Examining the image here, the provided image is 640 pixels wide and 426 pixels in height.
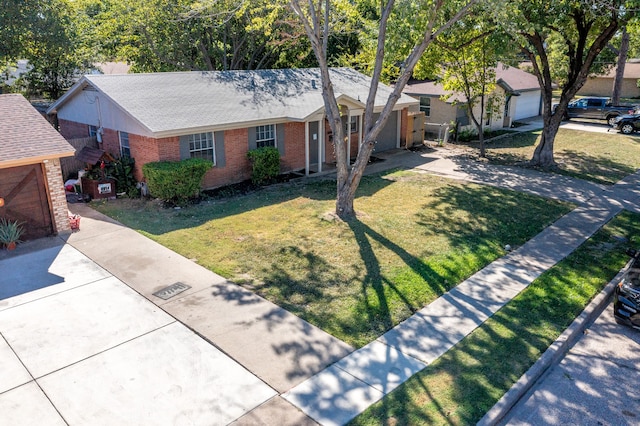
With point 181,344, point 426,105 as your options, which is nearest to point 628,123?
point 426,105

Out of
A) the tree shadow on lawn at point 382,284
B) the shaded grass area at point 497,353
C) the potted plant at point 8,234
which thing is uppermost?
the potted plant at point 8,234

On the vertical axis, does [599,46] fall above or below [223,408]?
above

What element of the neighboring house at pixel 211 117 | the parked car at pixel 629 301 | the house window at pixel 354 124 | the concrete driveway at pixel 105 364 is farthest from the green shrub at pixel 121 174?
the parked car at pixel 629 301

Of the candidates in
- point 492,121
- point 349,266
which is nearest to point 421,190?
point 349,266

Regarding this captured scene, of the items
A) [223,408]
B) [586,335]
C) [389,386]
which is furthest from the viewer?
[586,335]

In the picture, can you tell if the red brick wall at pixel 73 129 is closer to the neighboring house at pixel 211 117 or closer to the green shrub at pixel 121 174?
the neighboring house at pixel 211 117

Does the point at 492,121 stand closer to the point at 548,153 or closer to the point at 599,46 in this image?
the point at 548,153
